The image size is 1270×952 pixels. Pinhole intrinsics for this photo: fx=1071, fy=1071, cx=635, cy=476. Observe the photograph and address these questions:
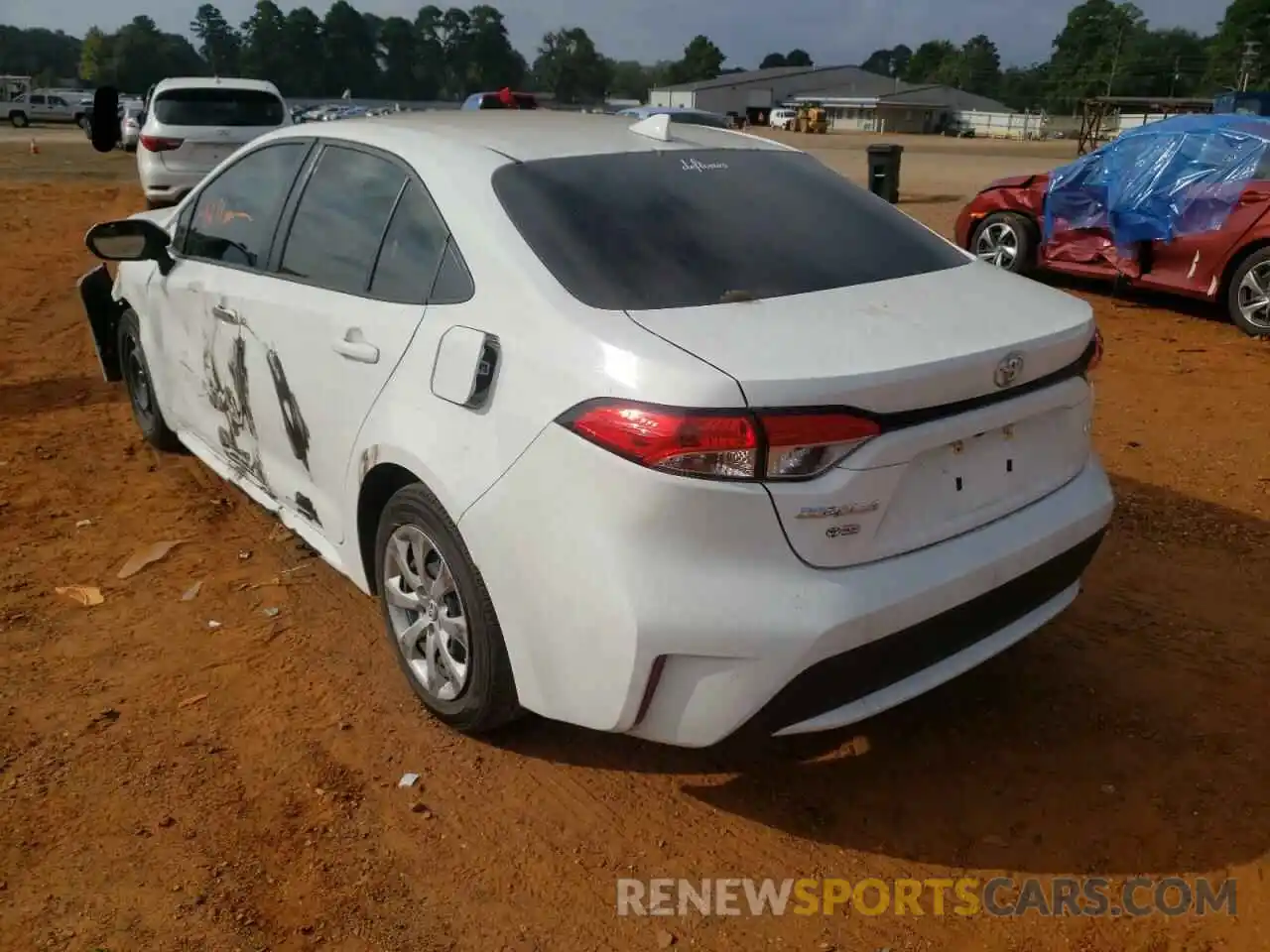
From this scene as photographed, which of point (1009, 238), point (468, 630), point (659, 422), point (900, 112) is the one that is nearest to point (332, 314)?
point (468, 630)

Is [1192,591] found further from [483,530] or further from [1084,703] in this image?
[483,530]

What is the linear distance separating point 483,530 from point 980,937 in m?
1.50

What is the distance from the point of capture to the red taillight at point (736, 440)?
2.24m

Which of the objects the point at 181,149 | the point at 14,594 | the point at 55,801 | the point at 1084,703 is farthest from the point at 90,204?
the point at 1084,703

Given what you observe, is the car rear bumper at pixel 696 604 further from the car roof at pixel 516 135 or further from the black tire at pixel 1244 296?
the black tire at pixel 1244 296

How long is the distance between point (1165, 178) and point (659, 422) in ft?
26.6

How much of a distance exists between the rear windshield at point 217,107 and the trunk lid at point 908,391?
1272 centimetres

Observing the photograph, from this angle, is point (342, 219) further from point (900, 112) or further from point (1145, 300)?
point (900, 112)

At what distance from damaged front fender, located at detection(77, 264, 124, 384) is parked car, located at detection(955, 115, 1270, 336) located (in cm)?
771

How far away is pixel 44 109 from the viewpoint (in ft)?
159

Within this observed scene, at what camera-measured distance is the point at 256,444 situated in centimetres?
388

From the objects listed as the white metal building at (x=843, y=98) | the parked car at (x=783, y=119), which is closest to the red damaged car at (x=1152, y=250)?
the parked car at (x=783, y=119)

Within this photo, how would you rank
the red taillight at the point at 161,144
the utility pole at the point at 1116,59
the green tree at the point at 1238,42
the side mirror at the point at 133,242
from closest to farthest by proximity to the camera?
the side mirror at the point at 133,242, the red taillight at the point at 161,144, the green tree at the point at 1238,42, the utility pole at the point at 1116,59

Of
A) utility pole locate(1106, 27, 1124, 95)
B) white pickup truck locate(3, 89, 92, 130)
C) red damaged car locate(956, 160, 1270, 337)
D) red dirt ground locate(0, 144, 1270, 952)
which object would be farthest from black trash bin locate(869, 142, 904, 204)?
utility pole locate(1106, 27, 1124, 95)
